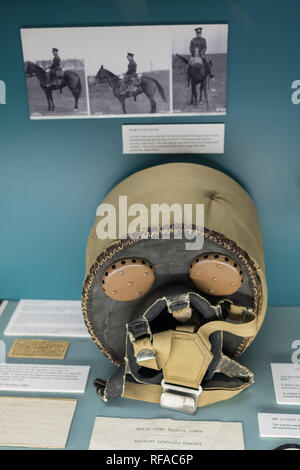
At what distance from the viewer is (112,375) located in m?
1.35

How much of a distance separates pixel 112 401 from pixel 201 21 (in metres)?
1.05

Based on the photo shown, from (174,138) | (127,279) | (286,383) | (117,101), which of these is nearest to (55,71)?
(117,101)

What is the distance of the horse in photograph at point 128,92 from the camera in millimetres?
1322

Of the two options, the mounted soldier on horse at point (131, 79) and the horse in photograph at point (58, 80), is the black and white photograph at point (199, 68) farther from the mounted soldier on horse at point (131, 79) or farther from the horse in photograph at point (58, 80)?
the horse in photograph at point (58, 80)

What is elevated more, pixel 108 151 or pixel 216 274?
pixel 108 151

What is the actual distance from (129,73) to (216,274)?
0.61 m

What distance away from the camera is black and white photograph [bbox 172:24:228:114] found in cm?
126
